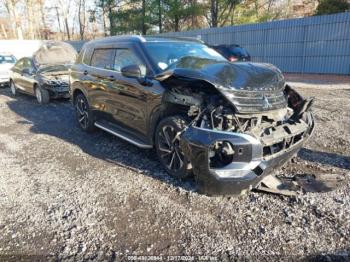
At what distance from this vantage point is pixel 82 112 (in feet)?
20.9

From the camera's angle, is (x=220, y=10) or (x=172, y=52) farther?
(x=220, y=10)

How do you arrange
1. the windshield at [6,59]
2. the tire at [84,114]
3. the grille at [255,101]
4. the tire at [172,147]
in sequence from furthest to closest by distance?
the windshield at [6,59] → the tire at [84,114] → the tire at [172,147] → the grille at [255,101]

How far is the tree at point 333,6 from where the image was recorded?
16.4 metres

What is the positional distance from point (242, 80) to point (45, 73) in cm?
779

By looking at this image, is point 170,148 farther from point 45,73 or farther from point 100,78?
point 45,73

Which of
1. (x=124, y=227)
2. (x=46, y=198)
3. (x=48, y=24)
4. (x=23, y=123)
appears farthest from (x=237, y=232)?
(x=48, y=24)

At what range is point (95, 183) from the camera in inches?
158

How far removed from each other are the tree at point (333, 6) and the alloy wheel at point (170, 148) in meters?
16.8

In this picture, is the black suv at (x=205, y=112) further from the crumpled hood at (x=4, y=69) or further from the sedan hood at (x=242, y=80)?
the crumpled hood at (x=4, y=69)

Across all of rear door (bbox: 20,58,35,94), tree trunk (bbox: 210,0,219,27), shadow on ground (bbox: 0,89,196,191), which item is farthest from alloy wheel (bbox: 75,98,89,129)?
tree trunk (bbox: 210,0,219,27)

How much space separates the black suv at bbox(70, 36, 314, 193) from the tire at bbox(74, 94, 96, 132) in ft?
3.68

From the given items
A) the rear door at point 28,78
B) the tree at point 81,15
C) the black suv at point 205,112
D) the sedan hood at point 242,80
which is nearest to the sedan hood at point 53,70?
the rear door at point 28,78

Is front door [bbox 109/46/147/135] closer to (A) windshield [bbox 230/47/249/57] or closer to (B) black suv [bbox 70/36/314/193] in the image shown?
(B) black suv [bbox 70/36/314/193]

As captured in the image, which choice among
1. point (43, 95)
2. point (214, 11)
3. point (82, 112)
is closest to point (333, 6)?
point (214, 11)
